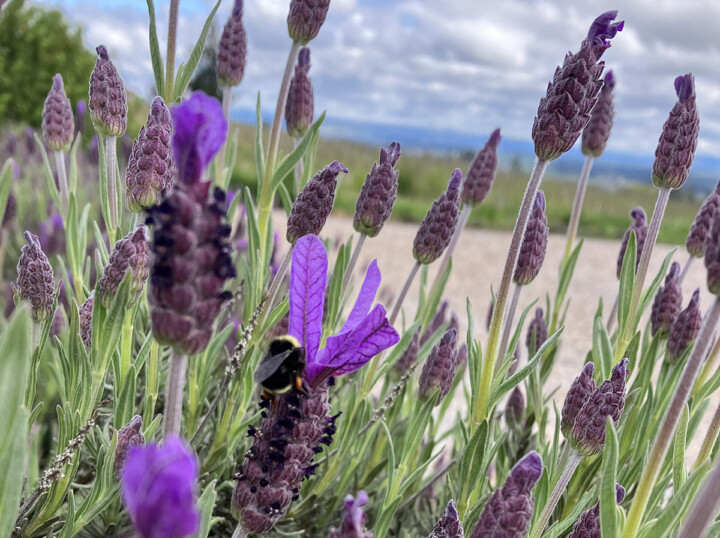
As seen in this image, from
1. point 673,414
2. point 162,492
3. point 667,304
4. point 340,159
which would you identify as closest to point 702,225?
point 667,304

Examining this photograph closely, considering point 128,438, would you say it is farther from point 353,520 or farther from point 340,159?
point 340,159

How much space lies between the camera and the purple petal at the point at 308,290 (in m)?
0.72

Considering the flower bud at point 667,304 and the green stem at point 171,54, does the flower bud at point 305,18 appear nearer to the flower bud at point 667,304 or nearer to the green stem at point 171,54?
the green stem at point 171,54

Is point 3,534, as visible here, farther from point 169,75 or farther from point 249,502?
point 169,75

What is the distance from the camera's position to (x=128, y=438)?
86cm

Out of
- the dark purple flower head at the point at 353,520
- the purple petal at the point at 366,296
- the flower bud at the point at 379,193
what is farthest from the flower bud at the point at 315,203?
the dark purple flower head at the point at 353,520

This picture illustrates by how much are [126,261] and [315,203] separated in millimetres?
289

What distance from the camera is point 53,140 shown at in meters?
1.38

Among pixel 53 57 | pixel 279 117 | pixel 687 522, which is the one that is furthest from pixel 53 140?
pixel 53 57

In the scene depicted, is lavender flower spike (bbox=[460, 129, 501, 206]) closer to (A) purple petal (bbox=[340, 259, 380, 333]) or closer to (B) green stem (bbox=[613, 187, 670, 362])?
(B) green stem (bbox=[613, 187, 670, 362])

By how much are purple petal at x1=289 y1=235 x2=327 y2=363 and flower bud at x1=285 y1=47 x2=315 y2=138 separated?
0.90 metres

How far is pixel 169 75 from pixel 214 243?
87cm

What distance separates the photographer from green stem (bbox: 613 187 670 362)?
3.51 feet

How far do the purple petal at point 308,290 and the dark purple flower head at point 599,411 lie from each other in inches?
16.4
